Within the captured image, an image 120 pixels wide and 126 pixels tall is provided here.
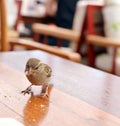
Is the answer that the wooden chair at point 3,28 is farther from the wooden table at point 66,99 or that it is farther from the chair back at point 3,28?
the wooden table at point 66,99

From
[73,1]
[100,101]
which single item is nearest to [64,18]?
[73,1]

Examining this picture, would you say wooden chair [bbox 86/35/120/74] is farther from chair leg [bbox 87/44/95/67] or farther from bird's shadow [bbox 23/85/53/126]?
bird's shadow [bbox 23/85/53/126]

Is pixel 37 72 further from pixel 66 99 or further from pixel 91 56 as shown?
pixel 91 56

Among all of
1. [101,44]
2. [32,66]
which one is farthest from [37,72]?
[101,44]

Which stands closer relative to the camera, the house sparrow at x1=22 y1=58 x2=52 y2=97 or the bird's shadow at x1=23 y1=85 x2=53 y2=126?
the bird's shadow at x1=23 y1=85 x2=53 y2=126

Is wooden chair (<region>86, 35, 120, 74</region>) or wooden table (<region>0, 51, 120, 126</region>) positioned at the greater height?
wooden table (<region>0, 51, 120, 126</region>)

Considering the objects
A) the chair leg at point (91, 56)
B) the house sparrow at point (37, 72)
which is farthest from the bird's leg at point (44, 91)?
the chair leg at point (91, 56)

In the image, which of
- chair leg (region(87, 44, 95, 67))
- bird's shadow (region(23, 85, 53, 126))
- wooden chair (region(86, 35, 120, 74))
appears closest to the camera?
bird's shadow (region(23, 85, 53, 126))

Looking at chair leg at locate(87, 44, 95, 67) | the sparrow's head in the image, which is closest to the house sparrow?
the sparrow's head
